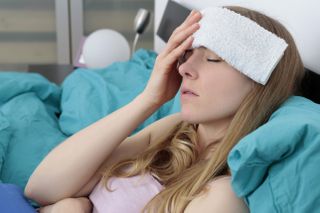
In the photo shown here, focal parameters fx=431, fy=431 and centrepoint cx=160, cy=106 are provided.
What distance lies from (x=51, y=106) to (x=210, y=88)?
105cm

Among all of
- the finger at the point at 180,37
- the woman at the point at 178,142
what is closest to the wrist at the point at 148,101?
the woman at the point at 178,142

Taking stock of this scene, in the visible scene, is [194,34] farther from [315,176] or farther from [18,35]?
[18,35]

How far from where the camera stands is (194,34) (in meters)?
0.86

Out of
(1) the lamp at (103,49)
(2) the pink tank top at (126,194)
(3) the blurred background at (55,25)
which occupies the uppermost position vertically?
(2) the pink tank top at (126,194)

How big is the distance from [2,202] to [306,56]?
0.73 metres

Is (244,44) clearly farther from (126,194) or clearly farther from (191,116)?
(126,194)

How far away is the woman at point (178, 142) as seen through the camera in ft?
2.60

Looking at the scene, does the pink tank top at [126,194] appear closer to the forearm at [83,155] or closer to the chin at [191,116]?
the forearm at [83,155]

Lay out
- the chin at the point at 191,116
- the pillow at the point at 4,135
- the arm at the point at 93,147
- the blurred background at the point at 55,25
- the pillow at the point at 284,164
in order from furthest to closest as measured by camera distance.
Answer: the blurred background at the point at 55,25 → the pillow at the point at 4,135 → the arm at the point at 93,147 → the chin at the point at 191,116 → the pillow at the point at 284,164

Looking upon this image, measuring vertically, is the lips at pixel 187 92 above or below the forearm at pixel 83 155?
above

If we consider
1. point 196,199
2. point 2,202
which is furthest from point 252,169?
point 2,202

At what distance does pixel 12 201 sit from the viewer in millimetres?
917

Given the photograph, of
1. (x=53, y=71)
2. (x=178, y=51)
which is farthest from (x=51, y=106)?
(x=178, y=51)

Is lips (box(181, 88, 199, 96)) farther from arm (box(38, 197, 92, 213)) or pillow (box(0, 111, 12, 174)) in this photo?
pillow (box(0, 111, 12, 174))
